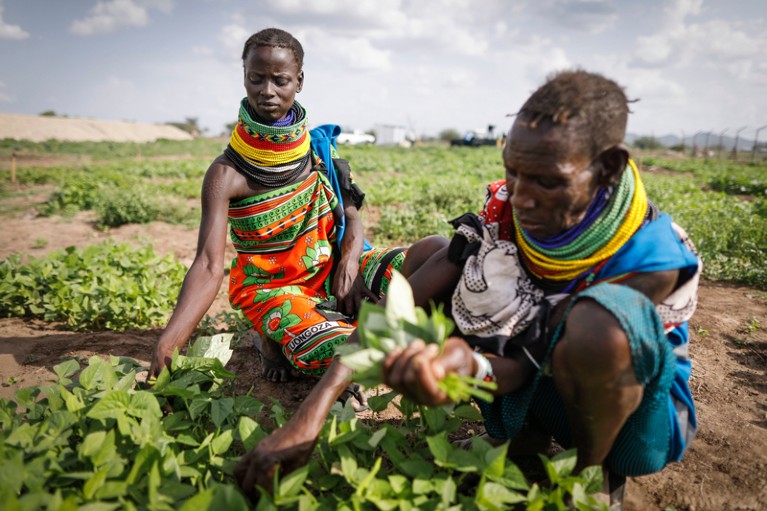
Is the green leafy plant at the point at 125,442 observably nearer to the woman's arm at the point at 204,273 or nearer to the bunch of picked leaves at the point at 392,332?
the woman's arm at the point at 204,273

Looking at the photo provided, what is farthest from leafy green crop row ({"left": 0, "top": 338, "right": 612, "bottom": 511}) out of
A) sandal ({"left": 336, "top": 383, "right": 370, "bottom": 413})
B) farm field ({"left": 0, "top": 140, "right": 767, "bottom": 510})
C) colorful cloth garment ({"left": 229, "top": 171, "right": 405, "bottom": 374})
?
colorful cloth garment ({"left": 229, "top": 171, "right": 405, "bottom": 374})

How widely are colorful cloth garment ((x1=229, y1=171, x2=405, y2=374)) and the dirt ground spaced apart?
314 millimetres

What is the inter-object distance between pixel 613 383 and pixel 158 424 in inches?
50.2

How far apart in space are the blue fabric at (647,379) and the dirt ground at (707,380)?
0.31 metres

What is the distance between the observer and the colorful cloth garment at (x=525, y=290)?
1385mm

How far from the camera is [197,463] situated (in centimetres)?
155

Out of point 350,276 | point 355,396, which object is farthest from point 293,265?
point 355,396

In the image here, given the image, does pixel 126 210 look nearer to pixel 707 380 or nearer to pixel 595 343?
pixel 707 380

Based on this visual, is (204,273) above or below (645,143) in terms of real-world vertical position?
below

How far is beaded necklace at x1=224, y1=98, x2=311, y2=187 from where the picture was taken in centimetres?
236

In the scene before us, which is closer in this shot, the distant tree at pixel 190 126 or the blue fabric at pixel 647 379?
the blue fabric at pixel 647 379

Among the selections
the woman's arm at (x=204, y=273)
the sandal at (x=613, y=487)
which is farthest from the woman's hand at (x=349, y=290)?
the sandal at (x=613, y=487)

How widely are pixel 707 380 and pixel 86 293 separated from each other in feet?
11.5

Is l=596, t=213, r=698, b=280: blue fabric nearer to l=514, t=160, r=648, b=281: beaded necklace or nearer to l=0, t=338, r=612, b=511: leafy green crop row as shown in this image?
l=514, t=160, r=648, b=281: beaded necklace
